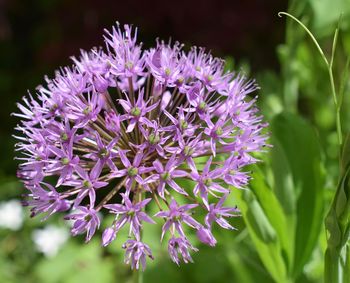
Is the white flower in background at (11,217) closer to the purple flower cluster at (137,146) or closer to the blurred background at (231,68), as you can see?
the blurred background at (231,68)

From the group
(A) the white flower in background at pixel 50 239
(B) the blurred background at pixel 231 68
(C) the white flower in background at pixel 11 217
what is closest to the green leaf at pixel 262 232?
(B) the blurred background at pixel 231 68

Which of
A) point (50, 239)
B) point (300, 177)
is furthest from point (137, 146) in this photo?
point (50, 239)

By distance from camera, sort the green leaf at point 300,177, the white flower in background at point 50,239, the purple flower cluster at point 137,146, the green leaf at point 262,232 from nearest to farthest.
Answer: the purple flower cluster at point 137,146 → the green leaf at point 262,232 → the green leaf at point 300,177 → the white flower in background at point 50,239

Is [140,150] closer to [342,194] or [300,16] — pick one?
[342,194]

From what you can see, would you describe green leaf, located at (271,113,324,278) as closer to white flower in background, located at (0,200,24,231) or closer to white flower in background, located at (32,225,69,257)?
white flower in background, located at (32,225,69,257)

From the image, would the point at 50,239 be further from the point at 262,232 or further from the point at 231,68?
the point at 262,232

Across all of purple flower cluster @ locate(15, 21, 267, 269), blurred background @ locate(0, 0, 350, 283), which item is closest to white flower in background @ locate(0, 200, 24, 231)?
blurred background @ locate(0, 0, 350, 283)

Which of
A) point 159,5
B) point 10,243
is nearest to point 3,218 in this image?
point 10,243
